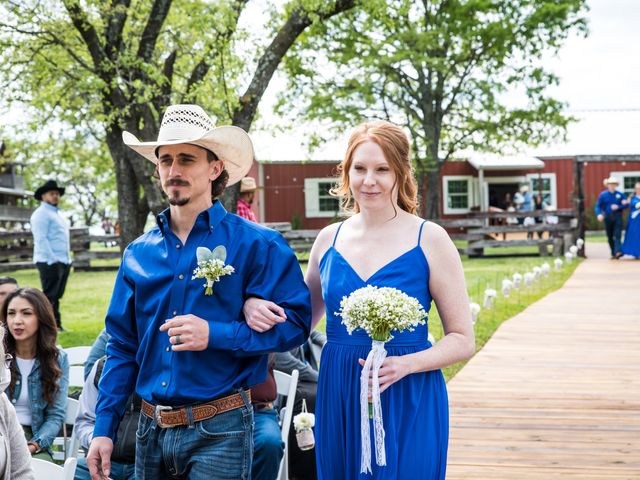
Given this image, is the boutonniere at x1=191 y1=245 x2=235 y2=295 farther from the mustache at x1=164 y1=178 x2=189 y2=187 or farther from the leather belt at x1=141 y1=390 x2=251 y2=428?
the leather belt at x1=141 y1=390 x2=251 y2=428

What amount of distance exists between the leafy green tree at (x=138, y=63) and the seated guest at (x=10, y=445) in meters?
5.92

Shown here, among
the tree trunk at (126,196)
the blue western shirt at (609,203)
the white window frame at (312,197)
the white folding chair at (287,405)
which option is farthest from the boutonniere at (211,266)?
the white window frame at (312,197)

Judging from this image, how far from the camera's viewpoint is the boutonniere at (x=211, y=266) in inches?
117

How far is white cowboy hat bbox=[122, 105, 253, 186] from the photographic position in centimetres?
321

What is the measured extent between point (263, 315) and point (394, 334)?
1.59 feet

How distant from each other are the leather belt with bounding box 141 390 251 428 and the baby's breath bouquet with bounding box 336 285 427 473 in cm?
45

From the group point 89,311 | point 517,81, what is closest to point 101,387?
point 89,311

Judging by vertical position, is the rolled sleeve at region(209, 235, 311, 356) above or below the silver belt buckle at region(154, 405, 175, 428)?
above

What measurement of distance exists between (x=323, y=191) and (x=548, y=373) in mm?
24999

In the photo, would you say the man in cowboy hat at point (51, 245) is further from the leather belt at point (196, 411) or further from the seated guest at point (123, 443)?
the leather belt at point (196, 411)

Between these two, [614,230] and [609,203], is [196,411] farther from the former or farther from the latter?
[614,230]

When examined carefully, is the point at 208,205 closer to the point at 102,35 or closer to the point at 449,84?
the point at 102,35

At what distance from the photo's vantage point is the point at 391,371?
117 inches

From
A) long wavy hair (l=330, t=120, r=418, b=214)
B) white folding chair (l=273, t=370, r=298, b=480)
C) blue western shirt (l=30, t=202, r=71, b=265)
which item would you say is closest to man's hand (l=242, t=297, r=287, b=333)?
long wavy hair (l=330, t=120, r=418, b=214)
